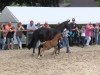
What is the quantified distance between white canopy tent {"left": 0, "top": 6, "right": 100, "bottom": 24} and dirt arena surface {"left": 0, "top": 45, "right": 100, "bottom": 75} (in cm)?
509

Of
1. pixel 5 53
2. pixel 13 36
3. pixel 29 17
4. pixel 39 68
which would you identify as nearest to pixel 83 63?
pixel 39 68

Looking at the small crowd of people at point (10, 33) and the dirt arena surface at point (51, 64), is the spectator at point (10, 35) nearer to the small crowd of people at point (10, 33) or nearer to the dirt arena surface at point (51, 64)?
the small crowd of people at point (10, 33)

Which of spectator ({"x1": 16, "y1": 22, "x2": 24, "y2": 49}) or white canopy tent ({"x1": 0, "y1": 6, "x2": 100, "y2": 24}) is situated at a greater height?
white canopy tent ({"x1": 0, "y1": 6, "x2": 100, "y2": 24})

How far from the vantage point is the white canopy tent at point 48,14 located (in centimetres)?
2344

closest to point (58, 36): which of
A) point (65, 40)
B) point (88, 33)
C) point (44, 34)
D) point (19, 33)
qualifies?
point (44, 34)

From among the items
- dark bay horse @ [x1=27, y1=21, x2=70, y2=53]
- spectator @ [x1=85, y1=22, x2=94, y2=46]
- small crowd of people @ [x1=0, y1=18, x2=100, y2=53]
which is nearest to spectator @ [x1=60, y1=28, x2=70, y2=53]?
small crowd of people @ [x1=0, y1=18, x2=100, y2=53]

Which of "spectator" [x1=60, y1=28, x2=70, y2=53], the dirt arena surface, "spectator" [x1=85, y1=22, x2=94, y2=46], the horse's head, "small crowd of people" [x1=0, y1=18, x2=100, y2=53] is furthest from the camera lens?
"spectator" [x1=85, y1=22, x2=94, y2=46]

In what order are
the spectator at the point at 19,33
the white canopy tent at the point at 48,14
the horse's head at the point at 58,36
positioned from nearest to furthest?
the horse's head at the point at 58,36, the spectator at the point at 19,33, the white canopy tent at the point at 48,14

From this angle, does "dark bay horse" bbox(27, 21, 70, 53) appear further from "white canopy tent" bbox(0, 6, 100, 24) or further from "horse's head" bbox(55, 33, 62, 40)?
"white canopy tent" bbox(0, 6, 100, 24)

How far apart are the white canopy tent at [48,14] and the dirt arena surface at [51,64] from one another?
16.7 feet

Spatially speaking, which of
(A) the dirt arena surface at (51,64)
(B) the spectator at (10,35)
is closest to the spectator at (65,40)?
(A) the dirt arena surface at (51,64)

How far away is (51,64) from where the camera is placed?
15.4m

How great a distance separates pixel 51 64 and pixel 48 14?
9.50 m

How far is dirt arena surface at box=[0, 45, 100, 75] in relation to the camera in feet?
46.1
